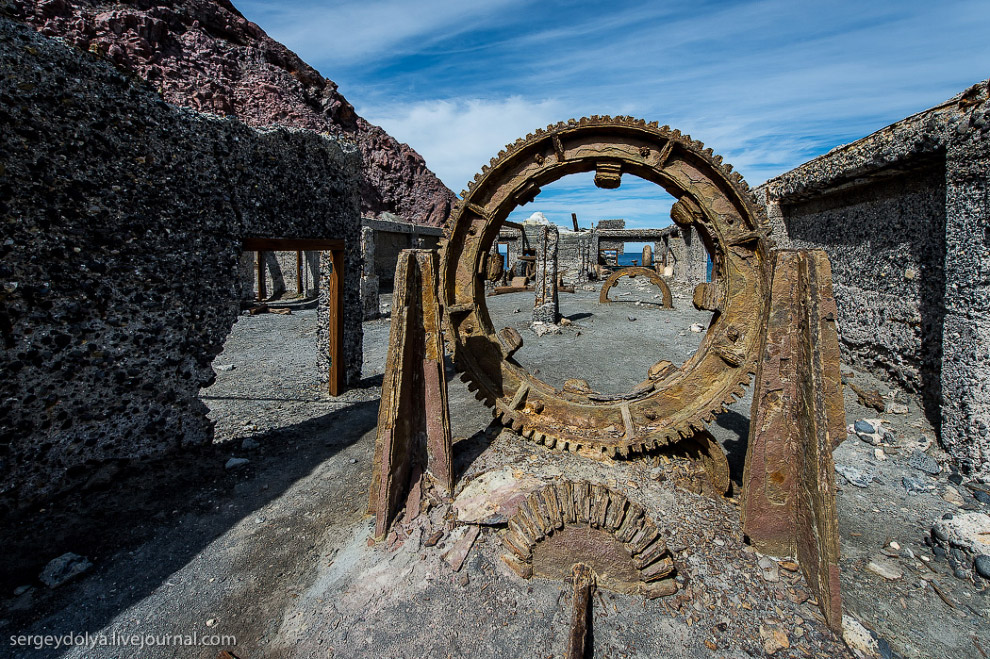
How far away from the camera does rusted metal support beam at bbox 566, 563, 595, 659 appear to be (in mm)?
2076

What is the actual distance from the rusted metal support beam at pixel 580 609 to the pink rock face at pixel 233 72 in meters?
23.9

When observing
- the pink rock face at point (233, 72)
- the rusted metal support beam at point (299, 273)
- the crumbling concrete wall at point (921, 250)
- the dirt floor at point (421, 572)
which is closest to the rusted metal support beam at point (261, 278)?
the rusted metal support beam at point (299, 273)

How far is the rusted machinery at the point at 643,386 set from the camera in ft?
7.61

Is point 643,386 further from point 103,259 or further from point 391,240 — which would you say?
point 391,240

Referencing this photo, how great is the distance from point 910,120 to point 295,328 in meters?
10.7

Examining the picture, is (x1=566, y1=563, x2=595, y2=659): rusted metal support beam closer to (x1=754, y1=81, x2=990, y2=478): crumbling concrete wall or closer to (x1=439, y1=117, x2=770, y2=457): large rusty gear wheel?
(x1=439, y1=117, x2=770, y2=457): large rusty gear wheel

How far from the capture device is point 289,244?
5340 millimetres

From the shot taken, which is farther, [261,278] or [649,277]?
[261,278]

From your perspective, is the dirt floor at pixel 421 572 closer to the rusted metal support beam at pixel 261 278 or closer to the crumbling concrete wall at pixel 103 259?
the crumbling concrete wall at pixel 103 259

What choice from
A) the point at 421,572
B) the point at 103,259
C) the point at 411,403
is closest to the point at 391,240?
the point at 103,259

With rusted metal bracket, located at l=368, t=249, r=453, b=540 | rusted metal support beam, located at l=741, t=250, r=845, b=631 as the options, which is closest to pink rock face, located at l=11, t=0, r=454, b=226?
rusted metal bracket, located at l=368, t=249, r=453, b=540

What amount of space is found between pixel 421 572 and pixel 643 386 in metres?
1.93

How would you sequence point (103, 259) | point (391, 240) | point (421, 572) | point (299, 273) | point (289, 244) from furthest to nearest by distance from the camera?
1. point (391, 240)
2. point (299, 273)
3. point (289, 244)
4. point (103, 259)
5. point (421, 572)

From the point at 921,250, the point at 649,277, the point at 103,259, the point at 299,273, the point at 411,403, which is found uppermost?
the point at 299,273
